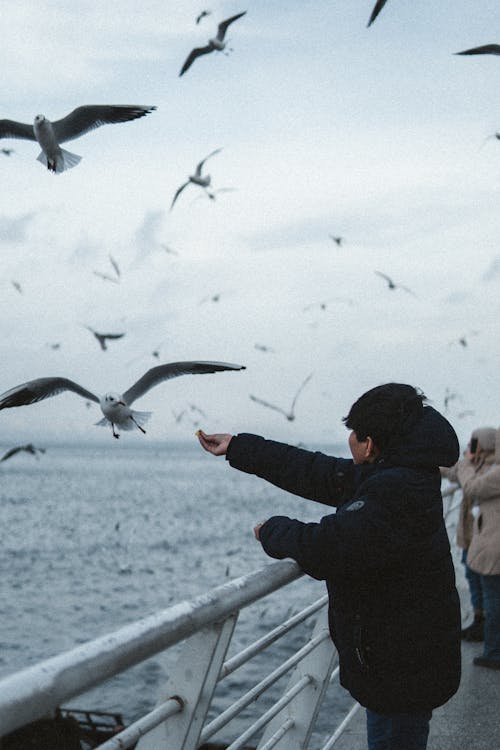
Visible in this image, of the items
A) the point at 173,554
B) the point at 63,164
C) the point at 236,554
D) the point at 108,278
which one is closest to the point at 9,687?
the point at 63,164

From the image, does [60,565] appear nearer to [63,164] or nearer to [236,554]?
[236,554]

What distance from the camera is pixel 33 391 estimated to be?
413 centimetres

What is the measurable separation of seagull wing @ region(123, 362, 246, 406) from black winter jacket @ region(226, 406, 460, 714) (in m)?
0.98

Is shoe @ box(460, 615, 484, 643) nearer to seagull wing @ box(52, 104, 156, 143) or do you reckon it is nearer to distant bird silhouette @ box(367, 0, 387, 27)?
seagull wing @ box(52, 104, 156, 143)

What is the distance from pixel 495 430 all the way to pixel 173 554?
38.1m

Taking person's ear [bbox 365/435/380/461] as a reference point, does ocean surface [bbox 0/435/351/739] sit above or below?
below

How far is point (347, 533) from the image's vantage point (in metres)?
2.27

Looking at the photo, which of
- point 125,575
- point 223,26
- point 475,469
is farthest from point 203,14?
point 125,575

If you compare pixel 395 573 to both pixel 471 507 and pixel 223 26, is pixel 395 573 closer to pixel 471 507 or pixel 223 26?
pixel 471 507

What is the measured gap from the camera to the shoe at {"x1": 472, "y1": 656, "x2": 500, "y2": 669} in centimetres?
488

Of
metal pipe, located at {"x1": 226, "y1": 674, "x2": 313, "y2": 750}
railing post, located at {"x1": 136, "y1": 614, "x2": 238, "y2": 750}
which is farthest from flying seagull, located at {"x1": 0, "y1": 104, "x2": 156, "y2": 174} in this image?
railing post, located at {"x1": 136, "y1": 614, "x2": 238, "y2": 750}

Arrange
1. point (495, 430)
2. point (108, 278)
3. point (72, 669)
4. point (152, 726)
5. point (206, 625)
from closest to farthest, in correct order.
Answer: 1. point (72, 669)
2. point (152, 726)
3. point (206, 625)
4. point (495, 430)
5. point (108, 278)

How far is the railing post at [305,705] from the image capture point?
3.05 m

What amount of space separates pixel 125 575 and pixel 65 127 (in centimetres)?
2999
